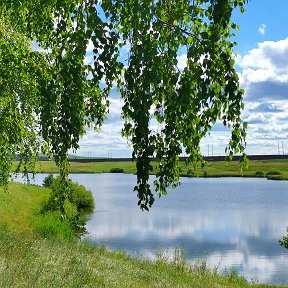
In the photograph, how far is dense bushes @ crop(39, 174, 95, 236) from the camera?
7883mm

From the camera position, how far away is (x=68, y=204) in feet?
151

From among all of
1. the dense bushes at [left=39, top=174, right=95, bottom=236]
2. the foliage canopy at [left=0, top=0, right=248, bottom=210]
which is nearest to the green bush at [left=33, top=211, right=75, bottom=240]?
the dense bushes at [left=39, top=174, right=95, bottom=236]

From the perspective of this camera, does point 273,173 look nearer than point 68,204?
No

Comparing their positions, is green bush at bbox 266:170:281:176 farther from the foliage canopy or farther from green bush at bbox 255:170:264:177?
the foliage canopy

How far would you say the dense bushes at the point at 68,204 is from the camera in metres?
7.88

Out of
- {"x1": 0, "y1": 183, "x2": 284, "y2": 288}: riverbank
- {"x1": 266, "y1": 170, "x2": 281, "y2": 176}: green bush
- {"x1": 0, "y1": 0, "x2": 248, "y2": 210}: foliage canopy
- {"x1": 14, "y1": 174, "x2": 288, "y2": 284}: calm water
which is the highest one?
{"x1": 0, "y1": 0, "x2": 248, "y2": 210}: foliage canopy

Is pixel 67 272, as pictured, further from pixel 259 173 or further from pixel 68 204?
pixel 259 173

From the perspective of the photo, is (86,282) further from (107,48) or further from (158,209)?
(158,209)

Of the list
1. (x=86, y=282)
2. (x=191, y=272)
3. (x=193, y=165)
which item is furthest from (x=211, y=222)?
(x=193, y=165)

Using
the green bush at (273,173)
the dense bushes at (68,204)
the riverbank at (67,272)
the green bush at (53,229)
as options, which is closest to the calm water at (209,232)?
the dense bushes at (68,204)

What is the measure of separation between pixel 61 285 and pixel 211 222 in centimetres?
4314

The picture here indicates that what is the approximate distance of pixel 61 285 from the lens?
9219 millimetres

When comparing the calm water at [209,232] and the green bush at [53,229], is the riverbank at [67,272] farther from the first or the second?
the calm water at [209,232]

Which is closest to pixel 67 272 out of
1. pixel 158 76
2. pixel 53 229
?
pixel 158 76
